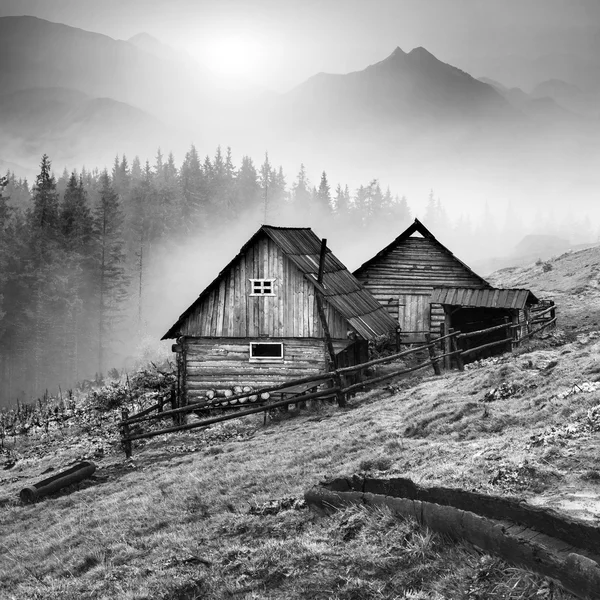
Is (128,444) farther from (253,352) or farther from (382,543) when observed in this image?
(382,543)

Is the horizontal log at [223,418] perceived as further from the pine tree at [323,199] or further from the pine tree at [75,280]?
the pine tree at [323,199]

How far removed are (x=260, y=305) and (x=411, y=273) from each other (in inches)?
447

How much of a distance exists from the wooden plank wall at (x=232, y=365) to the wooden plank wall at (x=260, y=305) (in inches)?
17.8

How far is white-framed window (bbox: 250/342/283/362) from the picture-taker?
947 inches

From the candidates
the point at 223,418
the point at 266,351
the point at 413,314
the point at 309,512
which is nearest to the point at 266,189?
the point at 413,314

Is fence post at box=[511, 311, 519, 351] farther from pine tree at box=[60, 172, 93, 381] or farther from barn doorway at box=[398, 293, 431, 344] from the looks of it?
pine tree at box=[60, 172, 93, 381]

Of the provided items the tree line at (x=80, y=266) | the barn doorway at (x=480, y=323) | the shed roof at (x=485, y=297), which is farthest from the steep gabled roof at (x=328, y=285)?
the tree line at (x=80, y=266)

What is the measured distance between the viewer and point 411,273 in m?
32.0

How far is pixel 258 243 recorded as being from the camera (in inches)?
952

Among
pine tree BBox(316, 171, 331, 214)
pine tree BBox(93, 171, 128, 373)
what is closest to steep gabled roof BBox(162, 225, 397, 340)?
pine tree BBox(93, 171, 128, 373)

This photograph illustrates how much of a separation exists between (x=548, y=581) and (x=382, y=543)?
211 centimetres

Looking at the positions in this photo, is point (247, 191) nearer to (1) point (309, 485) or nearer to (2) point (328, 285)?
(2) point (328, 285)

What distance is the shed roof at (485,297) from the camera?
24.5 m

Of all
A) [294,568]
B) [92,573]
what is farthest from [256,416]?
[294,568]
